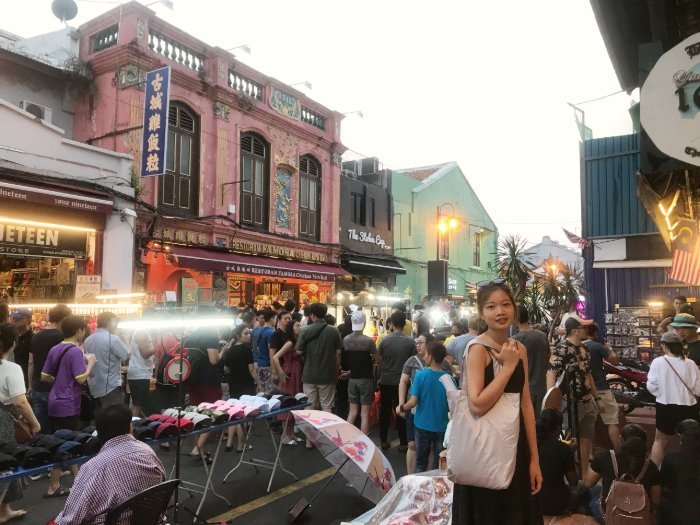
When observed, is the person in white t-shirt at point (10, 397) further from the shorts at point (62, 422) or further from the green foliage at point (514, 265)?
the green foliage at point (514, 265)

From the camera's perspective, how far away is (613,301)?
547 inches

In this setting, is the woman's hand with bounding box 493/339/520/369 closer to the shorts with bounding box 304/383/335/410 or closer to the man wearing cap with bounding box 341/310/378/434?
the man wearing cap with bounding box 341/310/378/434

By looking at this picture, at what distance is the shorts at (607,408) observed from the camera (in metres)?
6.66

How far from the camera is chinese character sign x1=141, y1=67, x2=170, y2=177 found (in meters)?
12.6

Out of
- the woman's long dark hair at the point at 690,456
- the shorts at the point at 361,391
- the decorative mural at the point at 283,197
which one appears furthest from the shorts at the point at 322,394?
the decorative mural at the point at 283,197

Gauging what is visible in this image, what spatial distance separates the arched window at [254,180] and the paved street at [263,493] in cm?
1055

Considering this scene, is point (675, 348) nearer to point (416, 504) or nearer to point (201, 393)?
point (416, 504)

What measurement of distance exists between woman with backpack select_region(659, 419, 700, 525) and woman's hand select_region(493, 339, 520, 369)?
2.08 m

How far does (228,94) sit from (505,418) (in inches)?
599

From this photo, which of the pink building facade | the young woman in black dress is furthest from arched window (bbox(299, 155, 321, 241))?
the young woman in black dress

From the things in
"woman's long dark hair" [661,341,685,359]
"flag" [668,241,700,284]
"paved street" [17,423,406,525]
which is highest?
"flag" [668,241,700,284]

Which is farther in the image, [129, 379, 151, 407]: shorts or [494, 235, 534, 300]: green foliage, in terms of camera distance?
[494, 235, 534, 300]: green foliage

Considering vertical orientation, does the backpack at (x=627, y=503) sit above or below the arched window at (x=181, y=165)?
below

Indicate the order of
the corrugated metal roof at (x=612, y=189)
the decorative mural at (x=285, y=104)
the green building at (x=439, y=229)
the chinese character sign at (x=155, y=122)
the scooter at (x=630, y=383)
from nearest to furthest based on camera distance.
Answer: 1. the scooter at (x=630, y=383)
2. the chinese character sign at (x=155, y=122)
3. the corrugated metal roof at (x=612, y=189)
4. the decorative mural at (x=285, y=104)
5. the green building at (x=439, y=229)
